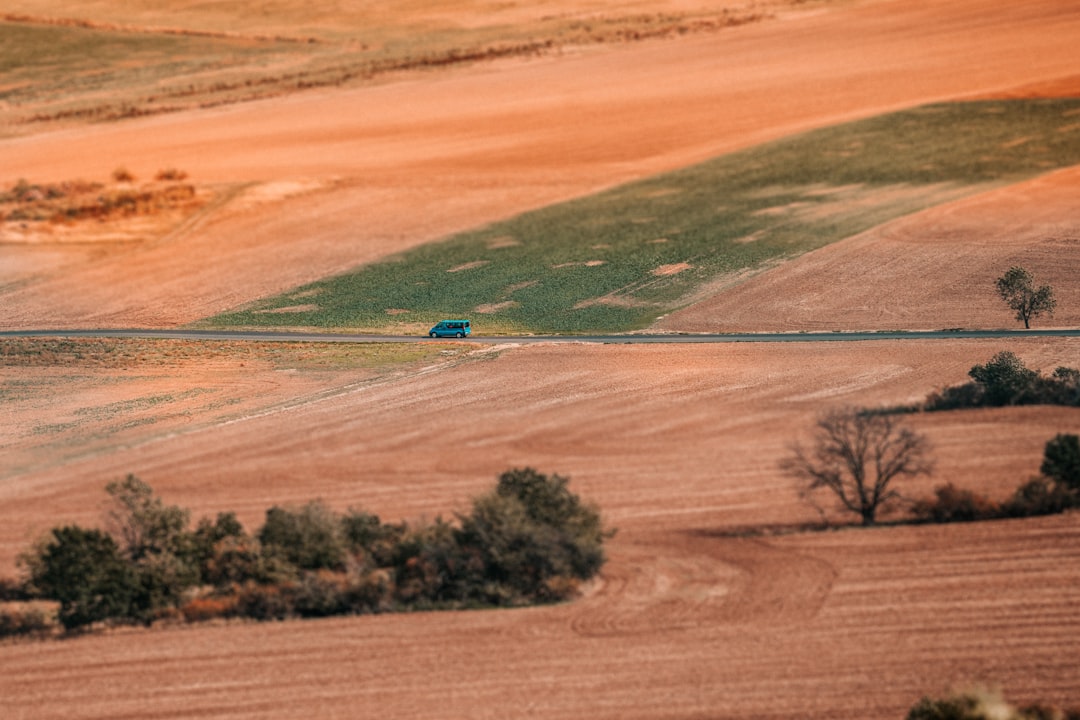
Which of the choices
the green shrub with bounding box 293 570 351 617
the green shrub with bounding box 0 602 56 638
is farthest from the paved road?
the green shrub with bounding box 0 602 56 638

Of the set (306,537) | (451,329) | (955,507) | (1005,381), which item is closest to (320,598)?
(306,537)

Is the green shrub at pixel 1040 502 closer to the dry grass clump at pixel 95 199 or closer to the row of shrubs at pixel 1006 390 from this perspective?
the row of shrubs at pixel 1006 390

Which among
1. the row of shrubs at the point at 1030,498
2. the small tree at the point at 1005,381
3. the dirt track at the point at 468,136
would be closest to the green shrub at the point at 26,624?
the row of shrubs at the point at 1030,498

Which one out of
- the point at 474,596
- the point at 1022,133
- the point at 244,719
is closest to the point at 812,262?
the point at 1022,133

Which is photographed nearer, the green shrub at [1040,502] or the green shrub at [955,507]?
the green shrub at [1040,502]

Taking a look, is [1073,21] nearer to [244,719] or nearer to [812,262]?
[812,262]
